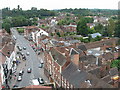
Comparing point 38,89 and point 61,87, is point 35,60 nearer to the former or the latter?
point 61,87

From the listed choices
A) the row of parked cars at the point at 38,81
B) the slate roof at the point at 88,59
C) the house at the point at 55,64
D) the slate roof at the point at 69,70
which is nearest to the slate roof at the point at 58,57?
the house at the point at 55,64

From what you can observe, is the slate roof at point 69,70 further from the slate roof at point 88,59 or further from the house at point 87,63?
the slate roof at point 88,59

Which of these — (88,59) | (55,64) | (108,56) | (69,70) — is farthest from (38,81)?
(108,56)

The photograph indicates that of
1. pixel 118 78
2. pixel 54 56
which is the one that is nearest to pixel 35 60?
pixel 54 56

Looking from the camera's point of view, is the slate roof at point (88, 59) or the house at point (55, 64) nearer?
the house at point (55, 64)

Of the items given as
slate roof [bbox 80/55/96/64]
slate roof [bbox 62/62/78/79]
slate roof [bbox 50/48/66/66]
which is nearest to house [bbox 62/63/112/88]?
slate roof [bbox 62/62/78/79]

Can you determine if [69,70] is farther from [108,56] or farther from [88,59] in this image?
[108,56]

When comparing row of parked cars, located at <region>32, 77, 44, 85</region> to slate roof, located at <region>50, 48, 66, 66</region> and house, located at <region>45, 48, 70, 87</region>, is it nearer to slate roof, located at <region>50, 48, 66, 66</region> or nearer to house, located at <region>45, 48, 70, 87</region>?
house, located at <region>45, 48, 70, 87</region>

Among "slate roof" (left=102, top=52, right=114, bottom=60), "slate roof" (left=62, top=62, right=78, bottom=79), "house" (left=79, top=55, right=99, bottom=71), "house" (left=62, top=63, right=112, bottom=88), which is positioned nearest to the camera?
"house" (left=62, top=63, right=112, bottom=88)

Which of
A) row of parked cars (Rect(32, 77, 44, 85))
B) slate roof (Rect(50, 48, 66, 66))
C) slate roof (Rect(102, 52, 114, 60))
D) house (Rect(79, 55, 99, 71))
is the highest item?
slate roof (Rect(50, 48, 66, 66))

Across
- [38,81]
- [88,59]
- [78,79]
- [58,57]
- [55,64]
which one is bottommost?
[38,81]

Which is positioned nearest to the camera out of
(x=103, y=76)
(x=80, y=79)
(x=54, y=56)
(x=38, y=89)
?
(x=38, y=89)
